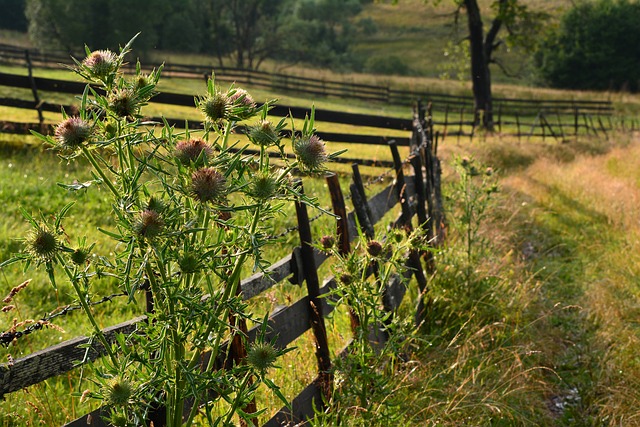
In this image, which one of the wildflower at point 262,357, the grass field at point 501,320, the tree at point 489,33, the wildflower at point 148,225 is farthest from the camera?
the tree at point 489,33

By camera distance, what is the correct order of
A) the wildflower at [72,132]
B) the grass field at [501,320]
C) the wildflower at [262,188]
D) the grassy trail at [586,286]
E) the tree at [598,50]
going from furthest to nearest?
the tree at [598,50], the grassy trail at [586,286], the grass field at [501,320], the wildflower at [262,188], the wildflower at [72,132]

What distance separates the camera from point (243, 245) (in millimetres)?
2041

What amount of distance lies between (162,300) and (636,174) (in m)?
12.1

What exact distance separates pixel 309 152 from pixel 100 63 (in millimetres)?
636

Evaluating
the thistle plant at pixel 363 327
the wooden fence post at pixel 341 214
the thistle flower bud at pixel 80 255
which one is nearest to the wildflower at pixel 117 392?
the thistle flower bud at pixel 80 255

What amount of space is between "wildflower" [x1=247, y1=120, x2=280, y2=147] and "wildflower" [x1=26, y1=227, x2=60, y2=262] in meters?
0.63

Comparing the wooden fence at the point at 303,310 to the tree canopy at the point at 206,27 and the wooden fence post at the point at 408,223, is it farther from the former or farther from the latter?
the tree canopy at the point at 206,27

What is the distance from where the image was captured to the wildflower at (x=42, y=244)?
184 cm

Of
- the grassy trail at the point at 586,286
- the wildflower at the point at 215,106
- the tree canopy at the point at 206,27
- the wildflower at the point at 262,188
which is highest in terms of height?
the tree canopy at the point at 206,27

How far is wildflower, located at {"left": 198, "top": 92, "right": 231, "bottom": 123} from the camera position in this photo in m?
1.92

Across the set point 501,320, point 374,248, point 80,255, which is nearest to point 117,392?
point 80,255

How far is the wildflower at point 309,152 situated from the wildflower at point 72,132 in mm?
590

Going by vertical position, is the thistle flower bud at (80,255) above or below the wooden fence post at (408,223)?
above

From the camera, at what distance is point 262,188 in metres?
1.94
